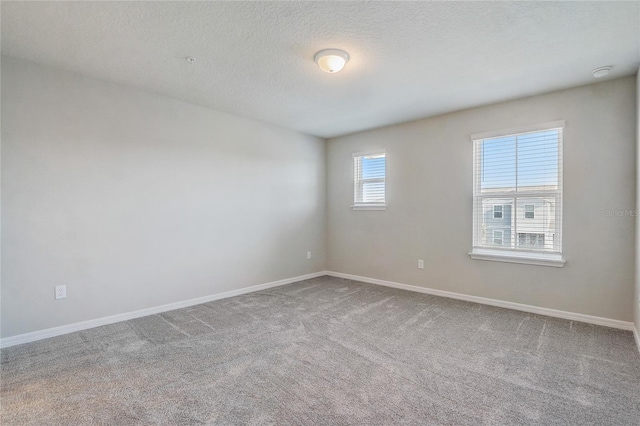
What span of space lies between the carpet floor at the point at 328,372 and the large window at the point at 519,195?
77 cm

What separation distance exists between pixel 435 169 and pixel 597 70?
73.9 inches

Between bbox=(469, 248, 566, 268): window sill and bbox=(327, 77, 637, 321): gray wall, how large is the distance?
76 millimetres

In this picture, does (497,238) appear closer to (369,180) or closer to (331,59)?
(369,180)

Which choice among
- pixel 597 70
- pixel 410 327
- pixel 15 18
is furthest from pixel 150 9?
pixel 597 70

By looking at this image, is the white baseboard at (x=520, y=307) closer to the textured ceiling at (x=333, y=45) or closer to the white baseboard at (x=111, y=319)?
the white baseboard at (x=111, y=319)

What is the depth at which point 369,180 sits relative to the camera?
5.11 metres

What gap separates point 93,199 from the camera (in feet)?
10.2

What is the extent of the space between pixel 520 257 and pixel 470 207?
0.82 m

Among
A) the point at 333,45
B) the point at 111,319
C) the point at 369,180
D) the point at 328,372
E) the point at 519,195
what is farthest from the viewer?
the point at 369,180

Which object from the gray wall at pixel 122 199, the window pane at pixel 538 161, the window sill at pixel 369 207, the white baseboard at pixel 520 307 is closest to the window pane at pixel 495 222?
the window pane at pixel 538 161

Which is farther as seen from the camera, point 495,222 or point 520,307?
point 495,222

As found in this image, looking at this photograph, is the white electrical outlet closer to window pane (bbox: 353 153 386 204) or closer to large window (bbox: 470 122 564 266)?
window pane (bbox: 353 153 386 204)

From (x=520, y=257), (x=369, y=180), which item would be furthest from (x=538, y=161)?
(x=369, y=180)

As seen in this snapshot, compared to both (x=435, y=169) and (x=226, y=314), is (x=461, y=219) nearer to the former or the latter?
(x=435, y=169)
